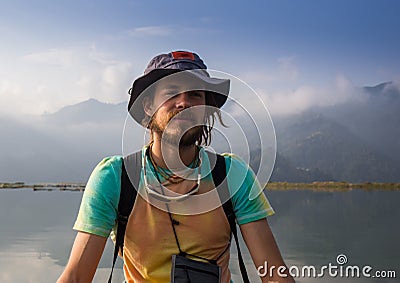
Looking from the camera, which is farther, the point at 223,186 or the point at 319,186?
the point at 319,186

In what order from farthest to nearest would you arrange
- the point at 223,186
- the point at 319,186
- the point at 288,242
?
the point at 319,186 < the point at 288,242 < the point at 223,186

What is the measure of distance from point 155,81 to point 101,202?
0.47 m

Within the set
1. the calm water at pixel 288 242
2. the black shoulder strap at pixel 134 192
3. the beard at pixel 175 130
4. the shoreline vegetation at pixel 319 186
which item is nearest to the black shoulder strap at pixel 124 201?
the black shoulder strap at pixel 134 192

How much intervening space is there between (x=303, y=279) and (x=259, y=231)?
20.0 feet

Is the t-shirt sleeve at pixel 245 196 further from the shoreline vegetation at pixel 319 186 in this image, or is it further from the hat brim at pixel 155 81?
the shoreline vegetation at pixel 319 186

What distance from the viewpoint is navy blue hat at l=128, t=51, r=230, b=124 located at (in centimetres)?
196

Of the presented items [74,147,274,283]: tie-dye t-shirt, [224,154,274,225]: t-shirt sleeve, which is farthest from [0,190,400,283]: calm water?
[224,154,274,225]: t-shirt sleeve

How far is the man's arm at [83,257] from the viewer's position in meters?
1.84

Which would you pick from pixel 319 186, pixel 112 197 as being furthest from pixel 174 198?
pixel 319 186

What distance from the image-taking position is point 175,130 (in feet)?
6.28

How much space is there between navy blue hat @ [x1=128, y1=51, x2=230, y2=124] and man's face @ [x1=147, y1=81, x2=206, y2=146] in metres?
0.04

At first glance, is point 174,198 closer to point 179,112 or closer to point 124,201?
point 124,201

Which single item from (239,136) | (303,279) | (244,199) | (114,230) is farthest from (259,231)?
(303,279)

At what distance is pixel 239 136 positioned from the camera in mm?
2018
